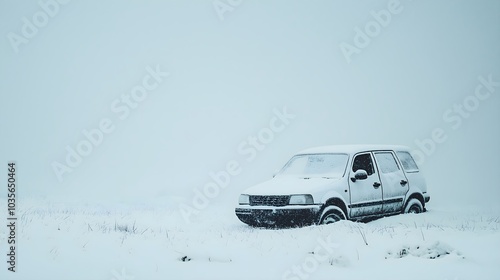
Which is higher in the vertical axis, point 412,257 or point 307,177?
point 307,177

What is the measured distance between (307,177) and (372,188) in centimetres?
141

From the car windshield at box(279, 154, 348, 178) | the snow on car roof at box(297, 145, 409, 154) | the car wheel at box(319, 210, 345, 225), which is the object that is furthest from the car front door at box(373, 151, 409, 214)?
the car wheel at box(319, 210, 345, 225)

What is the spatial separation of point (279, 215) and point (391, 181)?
9.77 ft

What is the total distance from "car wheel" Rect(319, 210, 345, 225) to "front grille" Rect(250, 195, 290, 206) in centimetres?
79

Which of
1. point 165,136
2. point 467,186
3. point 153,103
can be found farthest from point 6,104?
point 467,186

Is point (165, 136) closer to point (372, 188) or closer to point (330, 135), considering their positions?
point (330, 135)

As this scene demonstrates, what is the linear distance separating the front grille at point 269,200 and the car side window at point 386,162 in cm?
267

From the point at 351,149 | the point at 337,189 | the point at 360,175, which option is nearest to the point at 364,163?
the point at 351,149

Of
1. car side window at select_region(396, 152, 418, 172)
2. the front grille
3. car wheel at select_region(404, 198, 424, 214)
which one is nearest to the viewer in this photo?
the front grille

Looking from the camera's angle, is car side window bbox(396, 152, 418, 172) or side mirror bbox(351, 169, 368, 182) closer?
side mirror bbox(351, 169, 368, 182)

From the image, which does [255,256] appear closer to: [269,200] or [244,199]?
[269,200]

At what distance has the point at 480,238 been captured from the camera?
24.7 feet

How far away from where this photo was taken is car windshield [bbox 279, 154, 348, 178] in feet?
37.4

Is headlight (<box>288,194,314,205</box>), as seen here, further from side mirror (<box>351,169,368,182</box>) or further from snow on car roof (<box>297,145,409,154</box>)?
snow on car roof (<box>297,145,409,154</box>)
